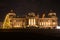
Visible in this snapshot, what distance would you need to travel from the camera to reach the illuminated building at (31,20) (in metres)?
43.7

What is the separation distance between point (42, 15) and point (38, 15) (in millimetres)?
1176

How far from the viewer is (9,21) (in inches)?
1719

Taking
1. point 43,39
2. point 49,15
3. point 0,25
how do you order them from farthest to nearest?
point 49,15
point 0,25
point 43,39

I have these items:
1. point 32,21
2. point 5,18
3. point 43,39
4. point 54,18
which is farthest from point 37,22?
point 43,39

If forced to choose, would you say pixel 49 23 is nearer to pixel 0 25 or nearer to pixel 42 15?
pixel 42 15

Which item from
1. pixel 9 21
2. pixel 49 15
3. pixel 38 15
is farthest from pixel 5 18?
pixel 49 15

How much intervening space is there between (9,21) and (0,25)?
2.80 metres

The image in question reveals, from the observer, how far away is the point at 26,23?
44719mm

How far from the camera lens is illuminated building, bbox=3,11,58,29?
4366 cm

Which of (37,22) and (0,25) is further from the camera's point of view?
(37,22)

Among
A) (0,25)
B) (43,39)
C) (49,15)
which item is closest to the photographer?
(43,39)

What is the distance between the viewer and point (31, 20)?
43562 mm

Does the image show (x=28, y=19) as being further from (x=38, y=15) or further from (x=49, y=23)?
(x=49, y=23)

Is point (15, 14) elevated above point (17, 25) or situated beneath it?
elevated above
